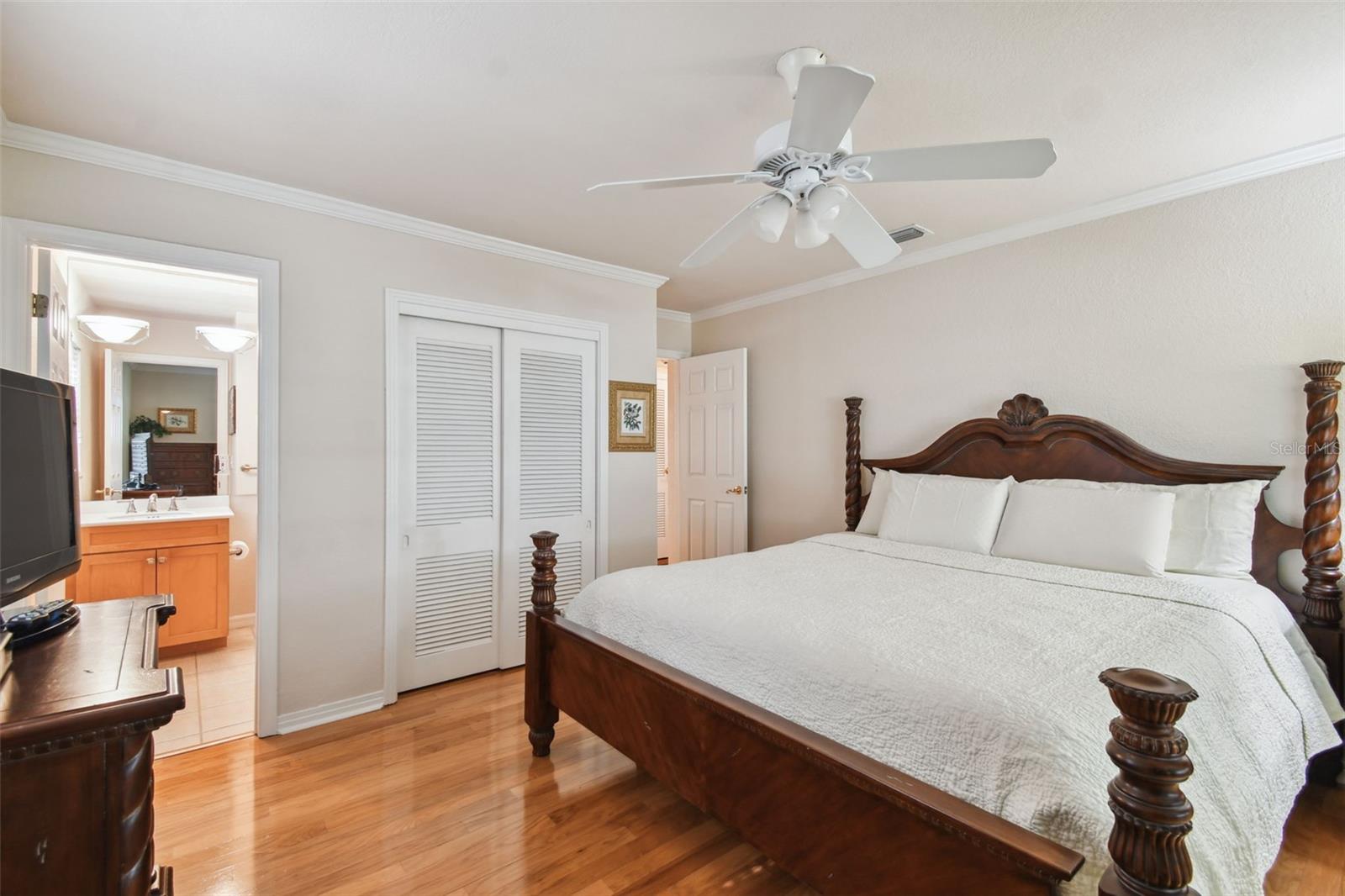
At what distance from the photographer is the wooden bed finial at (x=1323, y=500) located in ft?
7.47

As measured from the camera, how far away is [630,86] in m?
1.95

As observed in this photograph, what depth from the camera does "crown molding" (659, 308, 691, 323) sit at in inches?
199

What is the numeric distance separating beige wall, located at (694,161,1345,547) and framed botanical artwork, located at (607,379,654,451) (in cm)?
108

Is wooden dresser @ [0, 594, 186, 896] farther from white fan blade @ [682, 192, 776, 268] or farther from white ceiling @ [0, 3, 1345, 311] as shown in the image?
white fan blade @ [682, 192, 776, 268]

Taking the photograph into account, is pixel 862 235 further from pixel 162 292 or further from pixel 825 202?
pixel 162 292

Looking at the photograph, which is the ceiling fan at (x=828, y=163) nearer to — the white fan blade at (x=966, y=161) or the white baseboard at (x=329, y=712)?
the white fan blade at (x=966, y=161)

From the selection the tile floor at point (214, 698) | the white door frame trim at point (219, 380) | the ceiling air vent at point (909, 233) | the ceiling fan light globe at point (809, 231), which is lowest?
the tile floor at point (214, 698)

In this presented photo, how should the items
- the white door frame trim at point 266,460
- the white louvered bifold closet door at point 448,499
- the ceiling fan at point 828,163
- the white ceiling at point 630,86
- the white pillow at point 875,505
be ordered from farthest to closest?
the white pillow at point 875,505
the white louvered bifold closet door at point 448,499
the white door frame trim at point 266,460
the white ceiling at point 630,86
the ceiling fan at point 828,163

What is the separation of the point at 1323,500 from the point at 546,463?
3.54m

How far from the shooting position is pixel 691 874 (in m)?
1.82

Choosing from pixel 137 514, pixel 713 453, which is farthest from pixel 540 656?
pixel 137 514

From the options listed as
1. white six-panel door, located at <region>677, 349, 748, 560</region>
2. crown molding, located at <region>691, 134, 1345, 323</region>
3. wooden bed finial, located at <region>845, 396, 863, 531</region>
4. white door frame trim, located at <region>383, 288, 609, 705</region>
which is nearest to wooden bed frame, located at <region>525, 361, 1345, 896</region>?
wooden bed finial, located at <region>845, 396, 863, 531</region>

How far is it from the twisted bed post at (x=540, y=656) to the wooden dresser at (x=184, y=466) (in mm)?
3181

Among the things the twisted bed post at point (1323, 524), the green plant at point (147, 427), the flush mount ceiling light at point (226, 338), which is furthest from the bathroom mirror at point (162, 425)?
the twisted bed post at point (1323, 524)
